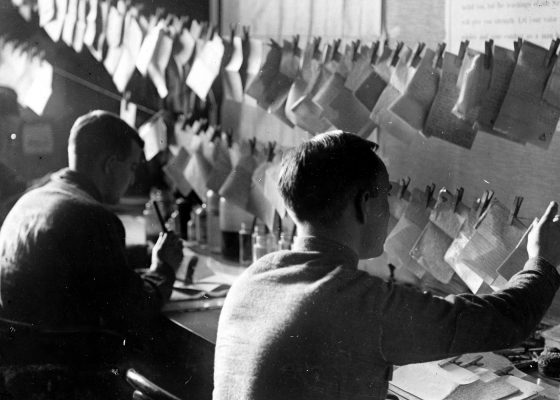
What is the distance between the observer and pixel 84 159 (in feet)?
7.66

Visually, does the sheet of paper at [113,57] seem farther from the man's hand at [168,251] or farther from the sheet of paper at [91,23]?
the man's hand at [168,251]

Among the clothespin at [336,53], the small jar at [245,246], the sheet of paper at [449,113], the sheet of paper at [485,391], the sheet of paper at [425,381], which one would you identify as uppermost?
the clothespin at [336,53]

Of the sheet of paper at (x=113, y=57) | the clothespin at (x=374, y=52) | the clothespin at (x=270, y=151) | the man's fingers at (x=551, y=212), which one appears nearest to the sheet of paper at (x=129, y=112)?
the sheet of paper at (x=113, y=57)

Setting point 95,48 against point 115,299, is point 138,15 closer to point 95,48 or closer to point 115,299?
point 95,48

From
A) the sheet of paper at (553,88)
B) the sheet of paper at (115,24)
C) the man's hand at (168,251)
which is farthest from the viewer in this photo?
the sheet of paper at (115,24)

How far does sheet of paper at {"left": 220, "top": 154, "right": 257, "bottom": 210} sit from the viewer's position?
273 cm

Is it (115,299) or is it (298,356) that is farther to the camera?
(115,299)

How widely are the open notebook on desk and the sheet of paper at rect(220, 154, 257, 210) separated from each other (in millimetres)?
264

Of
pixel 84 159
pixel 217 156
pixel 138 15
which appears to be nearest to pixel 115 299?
pixel 84 159

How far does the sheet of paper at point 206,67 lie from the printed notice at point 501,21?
83cm

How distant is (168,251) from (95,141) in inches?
17.8

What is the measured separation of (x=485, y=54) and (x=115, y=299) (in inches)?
50.2

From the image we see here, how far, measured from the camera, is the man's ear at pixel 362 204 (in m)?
1.31

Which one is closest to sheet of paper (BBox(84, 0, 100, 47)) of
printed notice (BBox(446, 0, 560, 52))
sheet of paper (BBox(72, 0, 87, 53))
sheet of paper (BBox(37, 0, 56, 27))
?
sheet of paper (BBox(72, 0, 87, 53))
